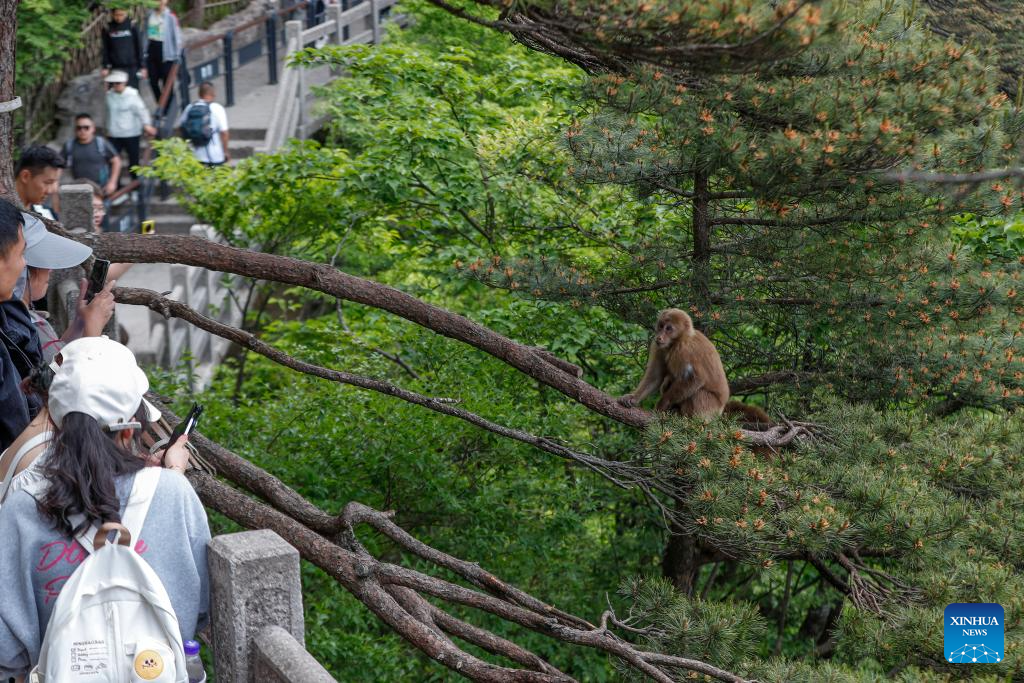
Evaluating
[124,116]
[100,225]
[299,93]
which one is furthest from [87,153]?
[299,93]

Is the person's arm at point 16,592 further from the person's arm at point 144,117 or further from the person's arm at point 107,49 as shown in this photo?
the person's arm at point 107,49

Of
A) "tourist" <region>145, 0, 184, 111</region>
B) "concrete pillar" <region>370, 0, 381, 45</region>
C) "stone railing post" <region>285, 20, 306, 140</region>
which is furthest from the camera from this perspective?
"concrete pillar" <region>370, 0, 381, 45</region>

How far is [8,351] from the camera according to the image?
3430 mm

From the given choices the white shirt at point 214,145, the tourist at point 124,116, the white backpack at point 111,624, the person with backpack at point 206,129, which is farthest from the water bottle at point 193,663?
the white shirt at point 214,145

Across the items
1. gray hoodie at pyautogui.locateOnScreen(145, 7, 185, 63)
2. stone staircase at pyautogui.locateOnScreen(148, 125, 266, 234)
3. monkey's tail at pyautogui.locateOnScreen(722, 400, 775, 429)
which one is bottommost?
stone staircase at pyautogui.locateOnScreen(148, 125, 266, 234)

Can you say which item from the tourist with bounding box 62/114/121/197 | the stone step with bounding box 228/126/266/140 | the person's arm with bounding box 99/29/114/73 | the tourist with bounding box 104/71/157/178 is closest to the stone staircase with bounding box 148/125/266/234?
the stone step with bounding box 228/126/266/140

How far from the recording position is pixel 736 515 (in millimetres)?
4559

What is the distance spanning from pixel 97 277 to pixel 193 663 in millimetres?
1843

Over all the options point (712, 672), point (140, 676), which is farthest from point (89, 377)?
point (712, 672)

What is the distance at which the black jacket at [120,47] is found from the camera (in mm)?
12984

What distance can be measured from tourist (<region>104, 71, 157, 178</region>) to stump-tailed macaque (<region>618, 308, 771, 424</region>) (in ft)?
25.9

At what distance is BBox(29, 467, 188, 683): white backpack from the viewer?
8.08 feet

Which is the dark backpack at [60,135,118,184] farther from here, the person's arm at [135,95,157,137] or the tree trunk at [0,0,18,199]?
the tree trunk at [0,0,18,199]

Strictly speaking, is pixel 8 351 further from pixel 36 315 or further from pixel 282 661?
pixel 282 661
